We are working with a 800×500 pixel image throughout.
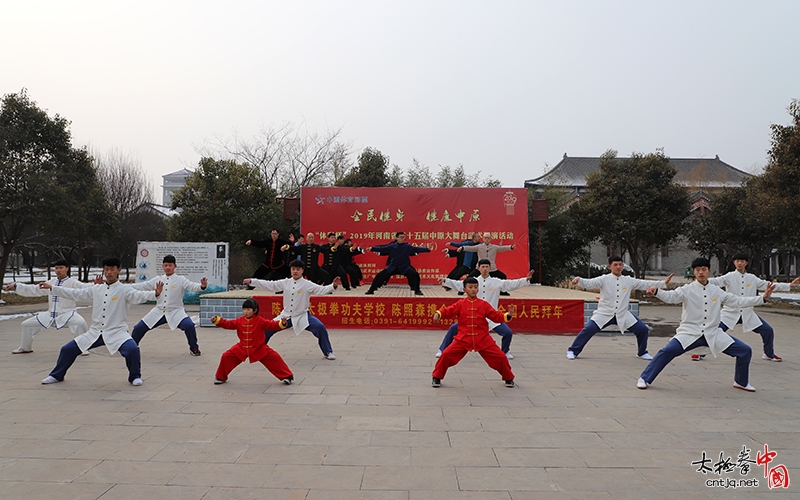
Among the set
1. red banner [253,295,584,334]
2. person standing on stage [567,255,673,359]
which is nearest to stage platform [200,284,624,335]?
red banner [253,295,584,334]

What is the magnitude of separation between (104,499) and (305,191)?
1181 cm

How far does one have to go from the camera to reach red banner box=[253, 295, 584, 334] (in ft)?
28.1

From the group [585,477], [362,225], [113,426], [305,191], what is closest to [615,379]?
[585,477]

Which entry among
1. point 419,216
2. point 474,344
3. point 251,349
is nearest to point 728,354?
point 474,344

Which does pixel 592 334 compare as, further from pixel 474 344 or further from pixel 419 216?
pixel 419 216

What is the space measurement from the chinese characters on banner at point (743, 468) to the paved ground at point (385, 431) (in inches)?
1.6

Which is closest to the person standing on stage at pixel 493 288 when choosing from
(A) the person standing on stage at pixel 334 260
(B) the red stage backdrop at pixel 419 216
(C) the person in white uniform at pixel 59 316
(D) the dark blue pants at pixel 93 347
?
(D) the dark blue pants at pixel 93 347

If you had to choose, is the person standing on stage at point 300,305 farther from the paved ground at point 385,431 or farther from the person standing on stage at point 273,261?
the person standing on stage at point 273,261

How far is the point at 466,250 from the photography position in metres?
10.1

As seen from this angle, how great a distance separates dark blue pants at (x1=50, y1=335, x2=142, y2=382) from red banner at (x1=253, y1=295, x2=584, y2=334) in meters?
4.03

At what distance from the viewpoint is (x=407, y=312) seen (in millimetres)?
8773

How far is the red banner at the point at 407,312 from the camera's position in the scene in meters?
8.57

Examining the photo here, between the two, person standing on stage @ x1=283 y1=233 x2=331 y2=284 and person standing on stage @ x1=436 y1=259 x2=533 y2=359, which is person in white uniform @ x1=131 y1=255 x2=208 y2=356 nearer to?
person standing on stage @ x1=436 y1=259 x2=533 y2=359

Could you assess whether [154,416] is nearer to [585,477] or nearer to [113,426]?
[113,426]
